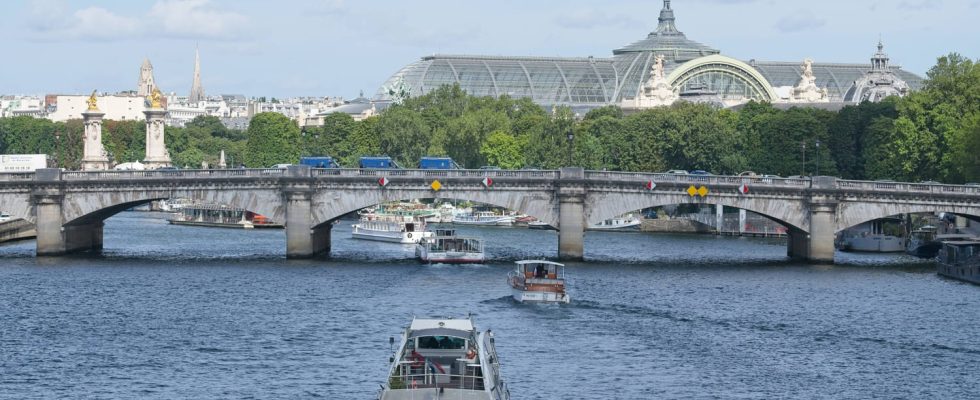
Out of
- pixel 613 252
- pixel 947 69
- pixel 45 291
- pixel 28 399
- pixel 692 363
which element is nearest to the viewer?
pixel 28 399

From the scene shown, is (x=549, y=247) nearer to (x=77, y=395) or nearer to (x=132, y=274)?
(x=132, y=274)

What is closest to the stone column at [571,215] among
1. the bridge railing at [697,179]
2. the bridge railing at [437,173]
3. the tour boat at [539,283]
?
the bridge railing at [437,173]

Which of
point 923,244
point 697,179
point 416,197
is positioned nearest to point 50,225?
point 416,197

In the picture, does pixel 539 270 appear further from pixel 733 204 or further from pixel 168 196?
pixel 168 196

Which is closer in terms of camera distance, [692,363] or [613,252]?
[692,363]

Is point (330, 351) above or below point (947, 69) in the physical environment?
below

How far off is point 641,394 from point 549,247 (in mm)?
78310

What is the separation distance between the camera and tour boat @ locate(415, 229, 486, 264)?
135500 mm

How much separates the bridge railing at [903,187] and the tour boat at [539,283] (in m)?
33.4

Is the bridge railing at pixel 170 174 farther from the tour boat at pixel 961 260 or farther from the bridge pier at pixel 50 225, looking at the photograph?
the tour boat at pixel 961 260

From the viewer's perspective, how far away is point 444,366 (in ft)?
244

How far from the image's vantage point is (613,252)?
152625 millimetres

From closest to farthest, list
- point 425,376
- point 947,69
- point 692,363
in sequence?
point 425,376, point 692,363, point 947,69

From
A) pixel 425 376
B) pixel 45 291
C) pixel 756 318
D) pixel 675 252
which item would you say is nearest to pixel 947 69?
pixel 675 252
